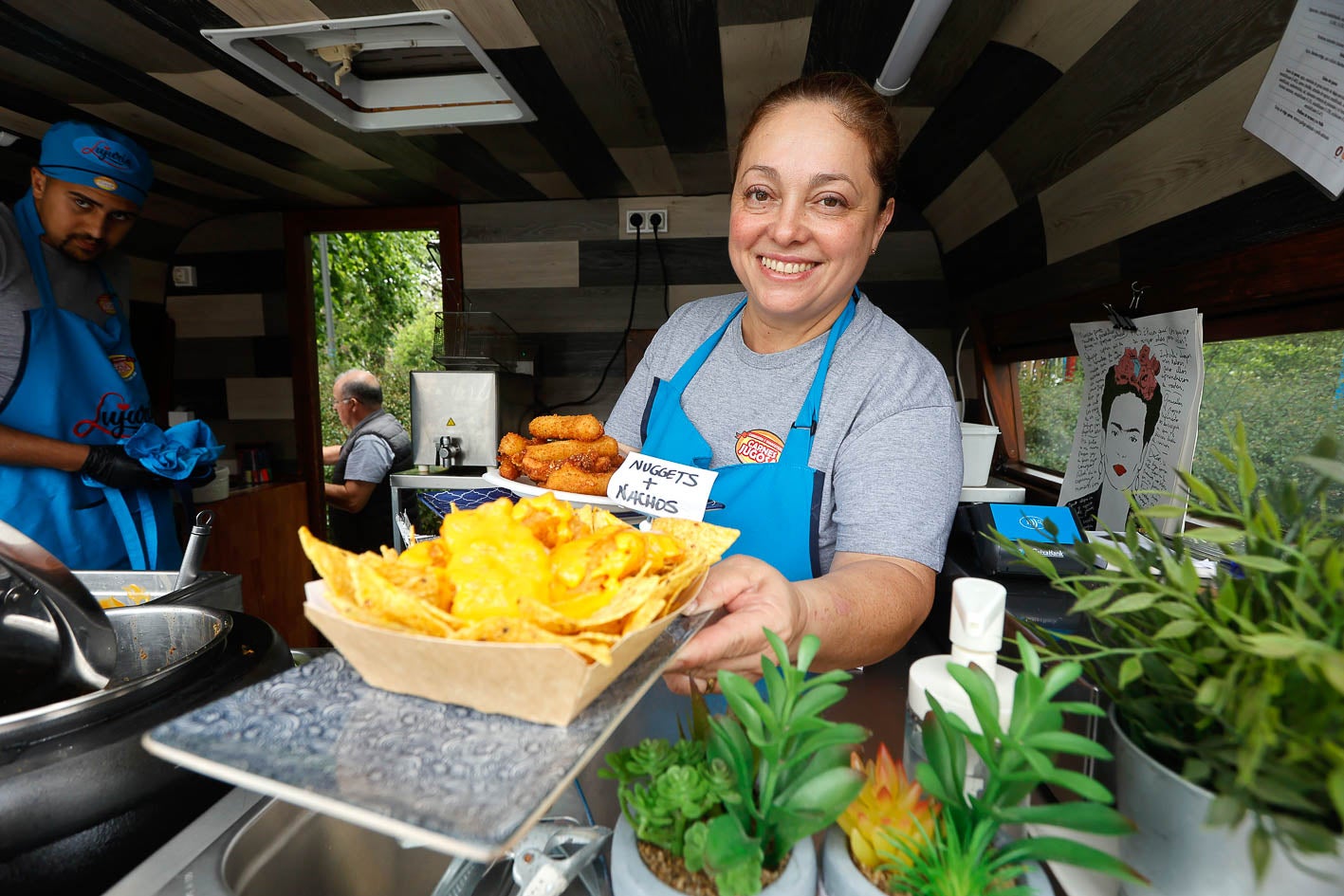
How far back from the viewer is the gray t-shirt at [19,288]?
84.0 inches

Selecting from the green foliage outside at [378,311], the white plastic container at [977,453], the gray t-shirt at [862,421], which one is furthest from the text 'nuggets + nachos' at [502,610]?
the green foliage outside at [378,311]

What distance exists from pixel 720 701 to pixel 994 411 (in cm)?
290

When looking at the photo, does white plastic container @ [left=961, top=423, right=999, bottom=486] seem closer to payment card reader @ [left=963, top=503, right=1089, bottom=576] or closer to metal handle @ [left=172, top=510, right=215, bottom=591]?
payment card reader @ [left=963, top=503, right=1089, bottom=576]

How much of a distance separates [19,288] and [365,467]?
7.78ft

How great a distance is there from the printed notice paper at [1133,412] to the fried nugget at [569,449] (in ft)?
4.57

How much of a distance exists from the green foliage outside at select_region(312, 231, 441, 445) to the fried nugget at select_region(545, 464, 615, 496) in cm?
837

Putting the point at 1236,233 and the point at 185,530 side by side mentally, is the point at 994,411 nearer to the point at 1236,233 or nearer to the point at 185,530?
the point at 1236,233

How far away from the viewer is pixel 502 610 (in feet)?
2.10

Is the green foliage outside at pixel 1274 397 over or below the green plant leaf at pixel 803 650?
over

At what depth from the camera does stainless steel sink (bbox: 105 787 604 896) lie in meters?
0.70

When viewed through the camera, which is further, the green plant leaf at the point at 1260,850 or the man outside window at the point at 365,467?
the man outside window at the point at 365,467

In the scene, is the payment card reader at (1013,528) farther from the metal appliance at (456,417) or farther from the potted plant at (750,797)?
the metal appliance at (456,417)

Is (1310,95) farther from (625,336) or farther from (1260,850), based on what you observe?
(625,336)

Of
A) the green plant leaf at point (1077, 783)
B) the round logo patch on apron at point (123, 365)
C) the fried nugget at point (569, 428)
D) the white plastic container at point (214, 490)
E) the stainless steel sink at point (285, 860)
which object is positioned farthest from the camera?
the white plastic container at point (214, 490)
